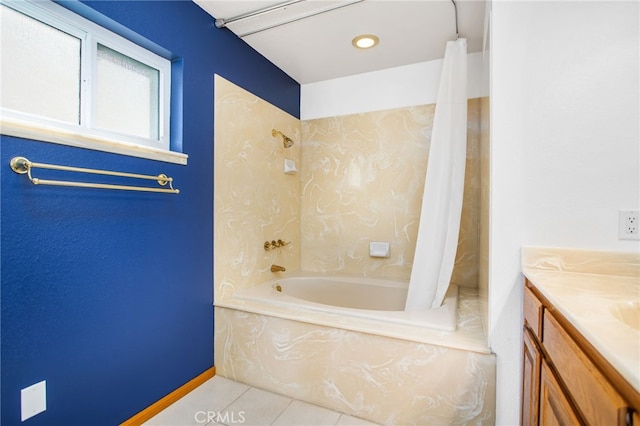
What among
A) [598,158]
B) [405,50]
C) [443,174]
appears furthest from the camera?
[405,50]

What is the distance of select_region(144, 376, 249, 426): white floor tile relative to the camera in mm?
1517

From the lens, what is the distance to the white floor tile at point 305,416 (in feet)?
4.91

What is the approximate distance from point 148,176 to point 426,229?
163cm

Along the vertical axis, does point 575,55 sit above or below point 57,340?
above

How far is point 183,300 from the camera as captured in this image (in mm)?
1734

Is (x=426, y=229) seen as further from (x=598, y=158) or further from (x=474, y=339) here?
(x=598, y=158)

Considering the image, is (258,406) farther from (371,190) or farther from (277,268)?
(371,190)

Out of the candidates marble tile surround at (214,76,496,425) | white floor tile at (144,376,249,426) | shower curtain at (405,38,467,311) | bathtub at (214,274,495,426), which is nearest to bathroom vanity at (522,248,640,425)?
bathtub at (214,274,495,426)

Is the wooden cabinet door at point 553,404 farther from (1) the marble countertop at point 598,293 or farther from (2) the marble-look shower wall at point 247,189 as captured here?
(2) the marble-look shower wall at point 247,189

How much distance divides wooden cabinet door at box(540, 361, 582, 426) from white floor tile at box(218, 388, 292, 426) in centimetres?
119

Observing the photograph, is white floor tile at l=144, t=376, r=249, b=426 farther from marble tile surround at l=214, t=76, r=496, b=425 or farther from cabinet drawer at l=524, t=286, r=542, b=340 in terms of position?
cabinet drawer at l=524, t=286, r=542, b=340

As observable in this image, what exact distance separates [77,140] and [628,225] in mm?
2155

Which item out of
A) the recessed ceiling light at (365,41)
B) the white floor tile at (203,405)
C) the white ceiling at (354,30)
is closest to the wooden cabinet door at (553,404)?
the white floor tile at (203,405)

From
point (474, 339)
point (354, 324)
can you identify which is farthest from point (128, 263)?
point (474, 339)
